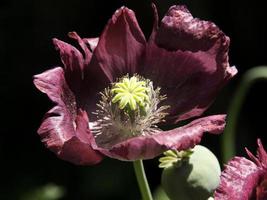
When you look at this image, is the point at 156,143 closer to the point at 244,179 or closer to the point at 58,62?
the point at 244,179

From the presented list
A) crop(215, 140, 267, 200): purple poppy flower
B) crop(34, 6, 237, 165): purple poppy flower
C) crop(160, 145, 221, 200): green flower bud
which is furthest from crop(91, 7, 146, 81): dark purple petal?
crop(215, 140, 267, 200): purple poppy flower

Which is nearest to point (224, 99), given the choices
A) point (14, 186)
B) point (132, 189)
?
point (132, 189)

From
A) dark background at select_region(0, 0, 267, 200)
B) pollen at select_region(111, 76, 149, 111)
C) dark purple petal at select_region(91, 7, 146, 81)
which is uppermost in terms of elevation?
dark purple petal at select_region(91, 7, 146, 81)

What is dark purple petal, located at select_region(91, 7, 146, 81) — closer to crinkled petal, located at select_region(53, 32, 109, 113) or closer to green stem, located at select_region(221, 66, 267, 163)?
crinkled petal, located at select_region(53, 32, 109, 113)

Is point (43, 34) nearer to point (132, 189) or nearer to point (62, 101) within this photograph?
point (132, 189)

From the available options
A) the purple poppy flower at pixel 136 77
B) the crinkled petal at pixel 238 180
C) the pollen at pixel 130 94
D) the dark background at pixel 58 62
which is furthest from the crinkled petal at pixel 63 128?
the dark background at pixel 58 62

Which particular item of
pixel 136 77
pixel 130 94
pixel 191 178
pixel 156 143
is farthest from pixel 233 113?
pixel 156 143
